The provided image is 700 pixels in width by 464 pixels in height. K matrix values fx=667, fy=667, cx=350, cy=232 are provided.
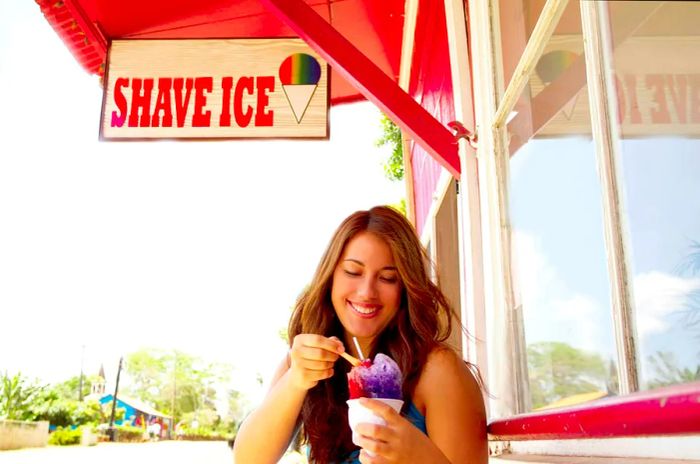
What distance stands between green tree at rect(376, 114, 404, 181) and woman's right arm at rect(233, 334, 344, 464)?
576 cm

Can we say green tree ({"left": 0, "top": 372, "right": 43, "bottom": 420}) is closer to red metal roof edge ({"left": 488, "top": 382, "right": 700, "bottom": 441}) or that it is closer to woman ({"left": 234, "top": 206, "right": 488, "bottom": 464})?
woman ({"left": 234, "top": 206, "right": 488, "bottom": 464})

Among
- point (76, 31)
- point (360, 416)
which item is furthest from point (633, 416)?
point (76, 31)

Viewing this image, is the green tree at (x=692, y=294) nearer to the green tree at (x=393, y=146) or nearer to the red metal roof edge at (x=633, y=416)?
the red metal roof edge at (x=633, y=416)

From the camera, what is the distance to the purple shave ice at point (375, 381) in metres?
1.31

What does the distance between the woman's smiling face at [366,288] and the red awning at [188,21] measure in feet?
10.6

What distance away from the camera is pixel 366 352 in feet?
5.82

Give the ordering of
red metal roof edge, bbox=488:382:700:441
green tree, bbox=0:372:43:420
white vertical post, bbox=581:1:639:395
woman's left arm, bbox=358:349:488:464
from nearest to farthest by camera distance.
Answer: red metal roof edge, bbox=488:382:700:441
white vertical post, bbox=581:1:639:395
woman's left arm, bbox=358:349:488:464
green tree, bbox=0:372:43:420

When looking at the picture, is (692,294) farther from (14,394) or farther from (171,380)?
(171,380)

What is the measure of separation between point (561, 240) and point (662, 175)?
1.86ft

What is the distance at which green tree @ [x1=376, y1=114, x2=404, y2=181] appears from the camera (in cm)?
731

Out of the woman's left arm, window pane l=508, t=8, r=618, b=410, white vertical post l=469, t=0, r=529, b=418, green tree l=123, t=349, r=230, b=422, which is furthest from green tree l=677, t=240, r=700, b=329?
green tree l=123, t=349, r=230, b=422

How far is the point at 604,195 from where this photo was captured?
1.26m

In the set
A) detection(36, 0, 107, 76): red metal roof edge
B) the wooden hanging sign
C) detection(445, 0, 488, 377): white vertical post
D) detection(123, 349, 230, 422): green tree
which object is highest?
detection(36, 0, 107, 76): red metal roof edge

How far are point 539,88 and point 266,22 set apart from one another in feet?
12.1
